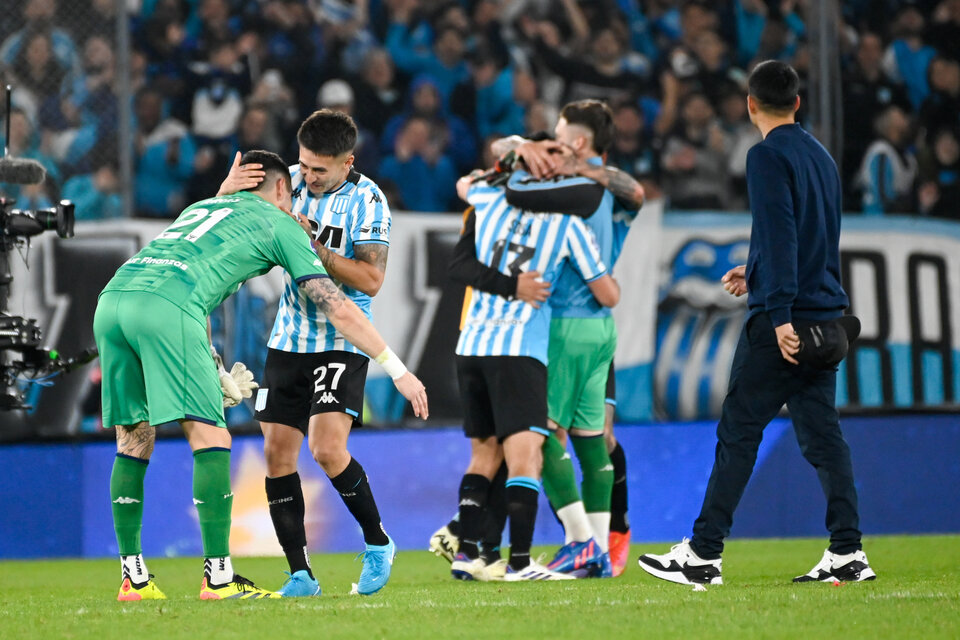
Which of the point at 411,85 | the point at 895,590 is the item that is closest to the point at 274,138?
the point at 411,85

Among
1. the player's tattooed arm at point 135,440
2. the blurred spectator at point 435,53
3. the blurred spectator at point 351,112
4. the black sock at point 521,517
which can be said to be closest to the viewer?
the player's tattooed arm at point 135,440

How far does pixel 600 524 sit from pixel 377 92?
5314 mm

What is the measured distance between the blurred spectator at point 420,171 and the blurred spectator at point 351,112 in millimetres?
98

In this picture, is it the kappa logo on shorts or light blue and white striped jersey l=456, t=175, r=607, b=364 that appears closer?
the kappa logo on shorts

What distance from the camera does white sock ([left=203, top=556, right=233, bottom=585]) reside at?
4676 mm

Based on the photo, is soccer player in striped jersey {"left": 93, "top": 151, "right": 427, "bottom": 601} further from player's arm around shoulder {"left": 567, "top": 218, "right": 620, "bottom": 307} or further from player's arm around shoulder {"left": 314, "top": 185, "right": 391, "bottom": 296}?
player's arm around shoulder {"left": 567, "top": 218, "right": 620, "bottom": 307}

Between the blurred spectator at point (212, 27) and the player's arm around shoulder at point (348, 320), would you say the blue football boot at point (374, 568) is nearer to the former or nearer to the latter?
the player's arm around shoulder at point (348, 320)

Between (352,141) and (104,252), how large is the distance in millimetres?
4001

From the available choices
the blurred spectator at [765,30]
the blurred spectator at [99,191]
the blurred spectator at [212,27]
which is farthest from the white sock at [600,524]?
the blurred spectator at [212,27]

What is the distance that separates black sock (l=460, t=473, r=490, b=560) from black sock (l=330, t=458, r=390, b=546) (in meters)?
0.73

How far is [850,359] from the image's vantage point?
9.60m

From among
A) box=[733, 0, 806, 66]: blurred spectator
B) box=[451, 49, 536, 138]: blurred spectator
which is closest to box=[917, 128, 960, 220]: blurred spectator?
box=[733, 0, 806, 66]: blurred spectator

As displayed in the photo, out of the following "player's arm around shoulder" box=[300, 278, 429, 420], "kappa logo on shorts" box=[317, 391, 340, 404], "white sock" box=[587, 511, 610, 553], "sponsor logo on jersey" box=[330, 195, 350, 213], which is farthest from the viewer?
"white sock" box=[587, 511, 610, 553]

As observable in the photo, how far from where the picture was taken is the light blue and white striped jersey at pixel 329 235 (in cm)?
538
